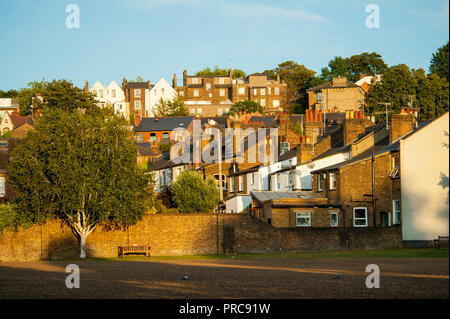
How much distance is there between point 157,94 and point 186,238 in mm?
110551

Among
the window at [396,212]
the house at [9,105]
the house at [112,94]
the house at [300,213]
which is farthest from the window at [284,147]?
the house at [9,105]

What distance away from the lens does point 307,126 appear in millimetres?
80938

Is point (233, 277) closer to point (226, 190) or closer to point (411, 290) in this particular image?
point (411, 290)

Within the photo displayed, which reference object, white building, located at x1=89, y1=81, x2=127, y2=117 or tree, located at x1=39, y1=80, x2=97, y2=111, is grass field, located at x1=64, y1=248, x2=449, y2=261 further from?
white building, located at x1=89, y1=81, x2=127, y2=117

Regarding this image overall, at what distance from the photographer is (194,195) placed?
197 feet

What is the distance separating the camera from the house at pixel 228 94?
159 meters

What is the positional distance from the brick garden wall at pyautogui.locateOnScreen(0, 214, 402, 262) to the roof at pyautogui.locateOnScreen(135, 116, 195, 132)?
7541 cm

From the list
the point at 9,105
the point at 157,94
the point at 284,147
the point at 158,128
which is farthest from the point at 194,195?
the point at 9,105

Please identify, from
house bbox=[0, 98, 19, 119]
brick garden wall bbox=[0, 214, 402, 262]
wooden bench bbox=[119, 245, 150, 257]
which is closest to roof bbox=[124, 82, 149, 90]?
house bbox=[0, 98, 19, 119]

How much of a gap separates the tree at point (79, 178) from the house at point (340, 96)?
281 ft

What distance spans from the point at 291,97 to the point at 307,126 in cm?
8574

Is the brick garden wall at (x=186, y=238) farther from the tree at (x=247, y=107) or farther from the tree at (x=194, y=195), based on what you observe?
the tree at (x=247, y=107)

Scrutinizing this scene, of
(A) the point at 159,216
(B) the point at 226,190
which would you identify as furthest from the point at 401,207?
(B) the point at 226,190

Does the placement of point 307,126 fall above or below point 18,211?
above
